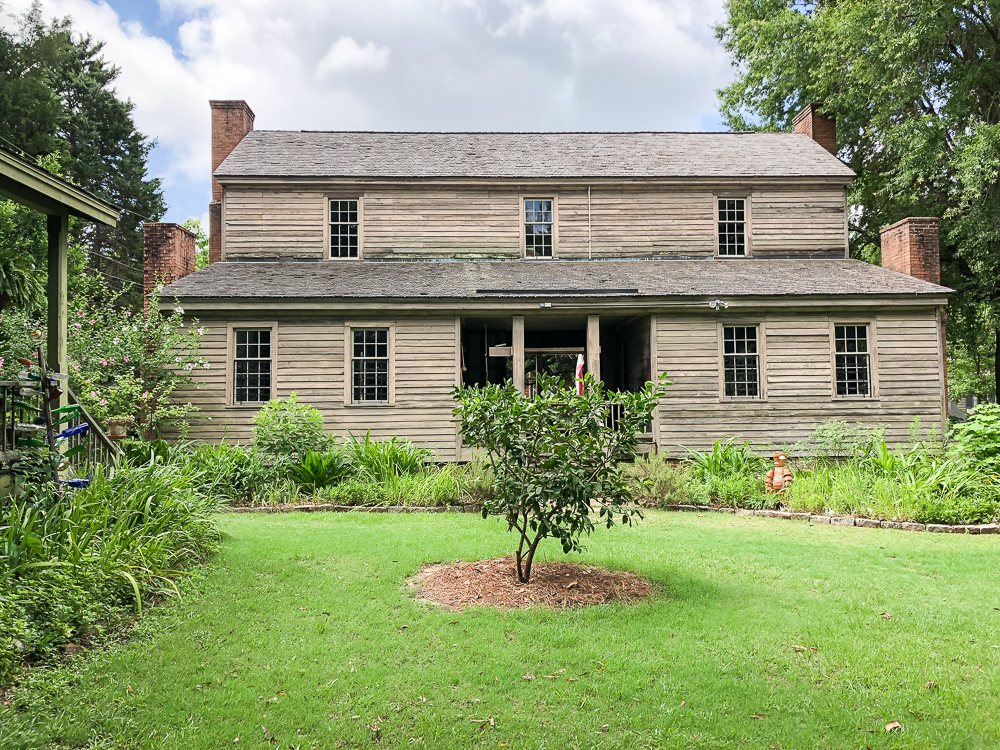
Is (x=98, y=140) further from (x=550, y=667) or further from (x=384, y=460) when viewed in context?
(x=550, y=667)

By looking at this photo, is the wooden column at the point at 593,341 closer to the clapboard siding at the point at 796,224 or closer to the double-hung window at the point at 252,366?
the clapboard siding at the point at 796,224

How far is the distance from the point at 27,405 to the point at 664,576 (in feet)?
19.5

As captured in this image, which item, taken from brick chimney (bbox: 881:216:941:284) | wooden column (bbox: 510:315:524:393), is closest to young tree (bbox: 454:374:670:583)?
wooden column (bbox: 510:315:524:393)

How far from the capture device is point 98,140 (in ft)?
112

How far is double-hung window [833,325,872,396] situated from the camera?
Answer: 1484 centimetres

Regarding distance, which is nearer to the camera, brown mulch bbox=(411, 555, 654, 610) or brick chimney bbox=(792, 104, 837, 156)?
brown mulch bbox=(411, 555, 654, 610)

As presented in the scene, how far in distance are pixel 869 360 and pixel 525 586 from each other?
12.2m

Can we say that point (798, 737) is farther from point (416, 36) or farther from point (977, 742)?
point (416, 36)

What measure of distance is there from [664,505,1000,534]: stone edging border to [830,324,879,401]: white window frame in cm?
550

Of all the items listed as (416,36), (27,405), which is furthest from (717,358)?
(416,36)

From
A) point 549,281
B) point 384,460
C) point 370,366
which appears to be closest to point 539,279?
point 549,281

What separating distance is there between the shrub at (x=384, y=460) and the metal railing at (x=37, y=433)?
168 inches

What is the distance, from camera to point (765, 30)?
77.9 ft

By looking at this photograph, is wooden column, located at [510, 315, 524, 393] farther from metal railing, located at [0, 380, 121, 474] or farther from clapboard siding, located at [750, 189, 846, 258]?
metal railing, located at [0, 380, 121, 474]
